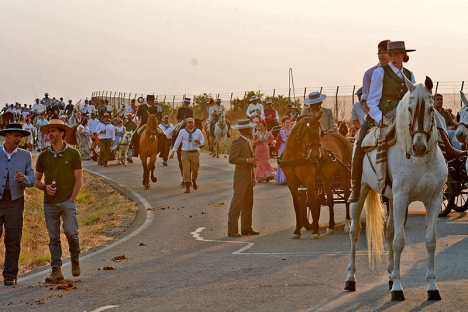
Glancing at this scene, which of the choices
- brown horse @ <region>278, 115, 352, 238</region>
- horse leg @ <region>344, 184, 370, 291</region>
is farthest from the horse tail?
brown horse @ <region>278, 115, 352, 238</region>

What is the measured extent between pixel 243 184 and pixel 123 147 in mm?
21701

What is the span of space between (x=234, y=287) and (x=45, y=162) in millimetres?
3495

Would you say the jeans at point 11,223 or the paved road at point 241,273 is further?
the jeans at point 11,223

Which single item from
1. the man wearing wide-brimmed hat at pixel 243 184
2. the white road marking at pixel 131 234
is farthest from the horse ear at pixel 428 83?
the man wearing wide-brimmed hat at pixel 243 184

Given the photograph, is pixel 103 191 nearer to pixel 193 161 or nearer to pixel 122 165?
pixel 193 161

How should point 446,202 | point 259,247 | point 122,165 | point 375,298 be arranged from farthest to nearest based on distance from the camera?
point 122,165, point 446,202, point 259,247, point 375,298

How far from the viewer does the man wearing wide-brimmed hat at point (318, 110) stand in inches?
717

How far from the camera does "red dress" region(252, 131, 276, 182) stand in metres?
30.2

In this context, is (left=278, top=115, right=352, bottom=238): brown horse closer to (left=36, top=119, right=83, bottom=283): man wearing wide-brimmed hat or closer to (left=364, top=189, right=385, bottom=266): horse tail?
(left=364, top=189, right=385, bottom=266): horse tail

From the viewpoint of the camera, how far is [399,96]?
11711 millimetres

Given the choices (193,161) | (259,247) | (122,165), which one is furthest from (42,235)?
(122,165)

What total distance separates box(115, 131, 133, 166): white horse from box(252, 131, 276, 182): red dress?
30.8 ft

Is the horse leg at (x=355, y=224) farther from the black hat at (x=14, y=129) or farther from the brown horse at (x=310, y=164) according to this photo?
the black hat at (x=14, y=129)

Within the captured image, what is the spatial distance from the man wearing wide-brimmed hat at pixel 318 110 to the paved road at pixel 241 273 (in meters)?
1.94
